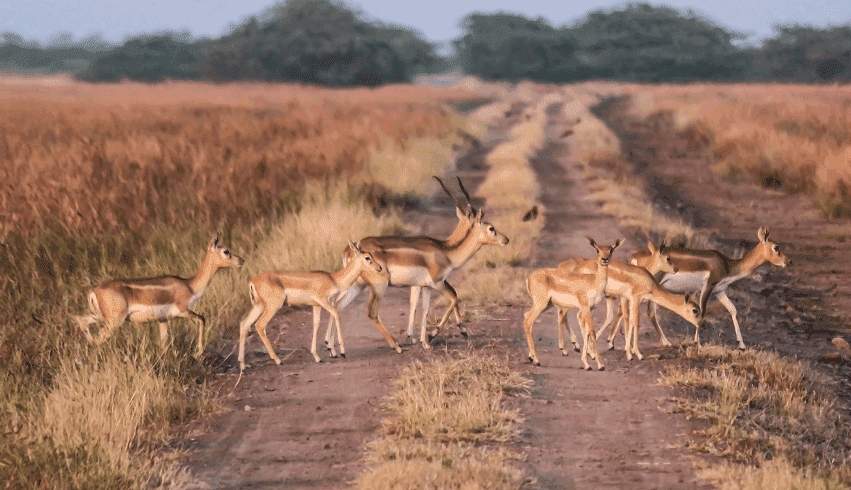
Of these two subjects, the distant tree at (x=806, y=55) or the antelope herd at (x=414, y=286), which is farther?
the distant tree at (x=806, y=55)

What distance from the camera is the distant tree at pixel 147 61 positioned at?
313ft

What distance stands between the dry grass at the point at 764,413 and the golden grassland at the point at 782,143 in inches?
428

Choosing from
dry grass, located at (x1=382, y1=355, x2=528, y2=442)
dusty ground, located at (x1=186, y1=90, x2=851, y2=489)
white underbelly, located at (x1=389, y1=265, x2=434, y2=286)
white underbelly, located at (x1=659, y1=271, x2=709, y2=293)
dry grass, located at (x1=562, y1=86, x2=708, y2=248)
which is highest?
white underbelly, located at (x1=389, y1=265, x2=434, y2=286)

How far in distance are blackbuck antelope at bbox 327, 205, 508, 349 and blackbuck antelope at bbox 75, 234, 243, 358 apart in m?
1.19

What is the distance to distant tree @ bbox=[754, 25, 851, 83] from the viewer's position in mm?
89812

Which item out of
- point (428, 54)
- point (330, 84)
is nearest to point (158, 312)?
point (330, 84)

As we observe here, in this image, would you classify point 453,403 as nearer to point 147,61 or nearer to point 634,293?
point 634,293

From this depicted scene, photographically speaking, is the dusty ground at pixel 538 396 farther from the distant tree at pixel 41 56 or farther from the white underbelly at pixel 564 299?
the distant tree at pixel 41 56

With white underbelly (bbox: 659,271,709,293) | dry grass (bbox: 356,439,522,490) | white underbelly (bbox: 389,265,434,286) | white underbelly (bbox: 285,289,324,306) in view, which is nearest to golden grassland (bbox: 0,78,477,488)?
white underbelly (bbox: 285,289,324,306)

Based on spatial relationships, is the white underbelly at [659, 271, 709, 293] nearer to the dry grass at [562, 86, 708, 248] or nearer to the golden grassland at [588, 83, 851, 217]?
the dry grass at [562, 86, 708, 248]

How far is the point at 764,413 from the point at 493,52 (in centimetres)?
9941

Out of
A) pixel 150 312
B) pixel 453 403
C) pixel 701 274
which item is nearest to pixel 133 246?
pixel 150 312

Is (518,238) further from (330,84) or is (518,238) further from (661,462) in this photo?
(330,84)

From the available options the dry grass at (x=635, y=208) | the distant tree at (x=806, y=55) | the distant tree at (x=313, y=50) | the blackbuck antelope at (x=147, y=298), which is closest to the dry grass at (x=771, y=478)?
the blackbuck antelope at (x=147, y=298)
